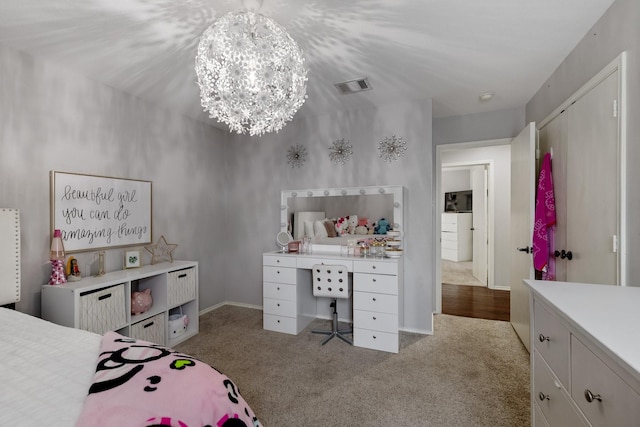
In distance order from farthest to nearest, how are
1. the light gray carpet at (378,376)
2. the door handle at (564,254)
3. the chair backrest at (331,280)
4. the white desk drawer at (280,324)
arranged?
the white desk drawer at (280,324)
the chair backrest at (331,280)
the door handle at (564,254)
the light gray carpet at (378,376)

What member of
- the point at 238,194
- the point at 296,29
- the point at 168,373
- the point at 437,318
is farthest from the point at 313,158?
the point at 168,373

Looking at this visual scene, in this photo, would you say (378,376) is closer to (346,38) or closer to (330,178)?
(330,178)

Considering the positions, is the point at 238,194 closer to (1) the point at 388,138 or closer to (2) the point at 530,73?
(1) the point at 388,138

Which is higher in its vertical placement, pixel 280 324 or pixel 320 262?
pixel 320 262

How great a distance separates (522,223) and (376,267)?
1395 millimetres

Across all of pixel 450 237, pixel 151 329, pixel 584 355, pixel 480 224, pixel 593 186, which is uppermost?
pixel 593 186

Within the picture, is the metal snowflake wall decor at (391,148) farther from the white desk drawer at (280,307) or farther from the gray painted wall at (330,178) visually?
the white desk drawer at (280,307)

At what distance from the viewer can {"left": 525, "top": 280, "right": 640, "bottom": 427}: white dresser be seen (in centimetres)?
71

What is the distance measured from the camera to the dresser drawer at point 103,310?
2082 mm

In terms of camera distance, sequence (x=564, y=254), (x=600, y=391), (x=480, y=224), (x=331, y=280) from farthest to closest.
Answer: (x=480, y=224) < (x=331, y=280) < (x=564, y=254) < (x=600, y=391)

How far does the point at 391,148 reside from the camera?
10.5ft

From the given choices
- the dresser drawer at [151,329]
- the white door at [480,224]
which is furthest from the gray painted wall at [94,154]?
the white door at [480,224]

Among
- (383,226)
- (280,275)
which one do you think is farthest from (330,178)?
(280,275)

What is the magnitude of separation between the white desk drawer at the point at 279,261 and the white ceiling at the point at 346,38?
170cm
